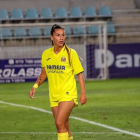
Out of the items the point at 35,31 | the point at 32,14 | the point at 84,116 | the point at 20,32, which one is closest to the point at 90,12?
the point at 32,14

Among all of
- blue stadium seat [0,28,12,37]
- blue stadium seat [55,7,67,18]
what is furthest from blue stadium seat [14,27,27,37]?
blue stadium seat [55,7,67,18]

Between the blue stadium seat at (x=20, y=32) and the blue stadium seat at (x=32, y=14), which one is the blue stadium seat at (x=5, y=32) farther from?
the blue stadium seat at (x=32, y=14)

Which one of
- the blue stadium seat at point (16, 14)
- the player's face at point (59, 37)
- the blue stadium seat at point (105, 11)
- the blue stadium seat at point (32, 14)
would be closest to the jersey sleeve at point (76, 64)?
the player's face at point (59, 37)

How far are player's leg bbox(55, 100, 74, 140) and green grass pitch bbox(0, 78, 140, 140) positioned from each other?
1766 mm

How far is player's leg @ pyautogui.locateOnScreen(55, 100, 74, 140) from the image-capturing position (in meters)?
6.20

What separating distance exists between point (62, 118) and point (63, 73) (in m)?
0.59

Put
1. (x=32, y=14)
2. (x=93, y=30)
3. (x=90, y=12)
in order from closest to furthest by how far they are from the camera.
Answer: (x=93, y=30), (x=32, y=14), (x=90, y=12)

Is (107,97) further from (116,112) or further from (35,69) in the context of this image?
(35,69)

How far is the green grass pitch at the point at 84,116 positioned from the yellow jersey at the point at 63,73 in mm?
1795

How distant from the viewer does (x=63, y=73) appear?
6352 mm

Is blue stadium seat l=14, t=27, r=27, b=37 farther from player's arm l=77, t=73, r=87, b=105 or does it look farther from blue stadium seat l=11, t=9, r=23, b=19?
player's arm l=77, t=73, r=87, b=105

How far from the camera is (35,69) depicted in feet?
72.3

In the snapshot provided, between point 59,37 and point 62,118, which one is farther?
point 59,37

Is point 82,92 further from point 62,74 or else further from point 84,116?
point 84,116
